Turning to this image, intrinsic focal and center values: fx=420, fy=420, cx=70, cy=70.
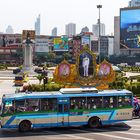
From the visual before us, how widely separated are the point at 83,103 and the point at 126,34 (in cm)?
11557

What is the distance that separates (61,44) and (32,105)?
133569 millimetres

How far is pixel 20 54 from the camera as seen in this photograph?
149250 millimetres

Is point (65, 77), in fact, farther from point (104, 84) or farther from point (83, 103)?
point (83, 103)

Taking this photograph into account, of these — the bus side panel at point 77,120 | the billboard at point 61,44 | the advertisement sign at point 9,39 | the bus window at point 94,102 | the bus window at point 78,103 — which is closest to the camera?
the bus side panel at point 77,120

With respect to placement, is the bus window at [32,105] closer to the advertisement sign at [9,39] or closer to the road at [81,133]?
the road at [81,133]

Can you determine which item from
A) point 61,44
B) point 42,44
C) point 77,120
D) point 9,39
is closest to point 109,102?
point 77,120

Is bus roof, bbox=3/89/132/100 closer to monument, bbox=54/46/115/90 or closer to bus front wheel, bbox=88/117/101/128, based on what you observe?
bus front wheel, bbox=88/117/101/128

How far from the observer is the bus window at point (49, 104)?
22.9 metres

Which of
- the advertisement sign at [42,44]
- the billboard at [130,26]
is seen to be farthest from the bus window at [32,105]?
the advertisement sign at [42,44]

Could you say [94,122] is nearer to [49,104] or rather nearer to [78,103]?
[78,103]

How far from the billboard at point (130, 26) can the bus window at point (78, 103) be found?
369 ft

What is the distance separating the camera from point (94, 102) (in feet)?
77.4

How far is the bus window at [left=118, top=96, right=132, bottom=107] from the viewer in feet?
A: 78.6

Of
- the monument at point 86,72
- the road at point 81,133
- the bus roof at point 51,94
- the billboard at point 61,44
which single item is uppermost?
the billboard at point 61,44
